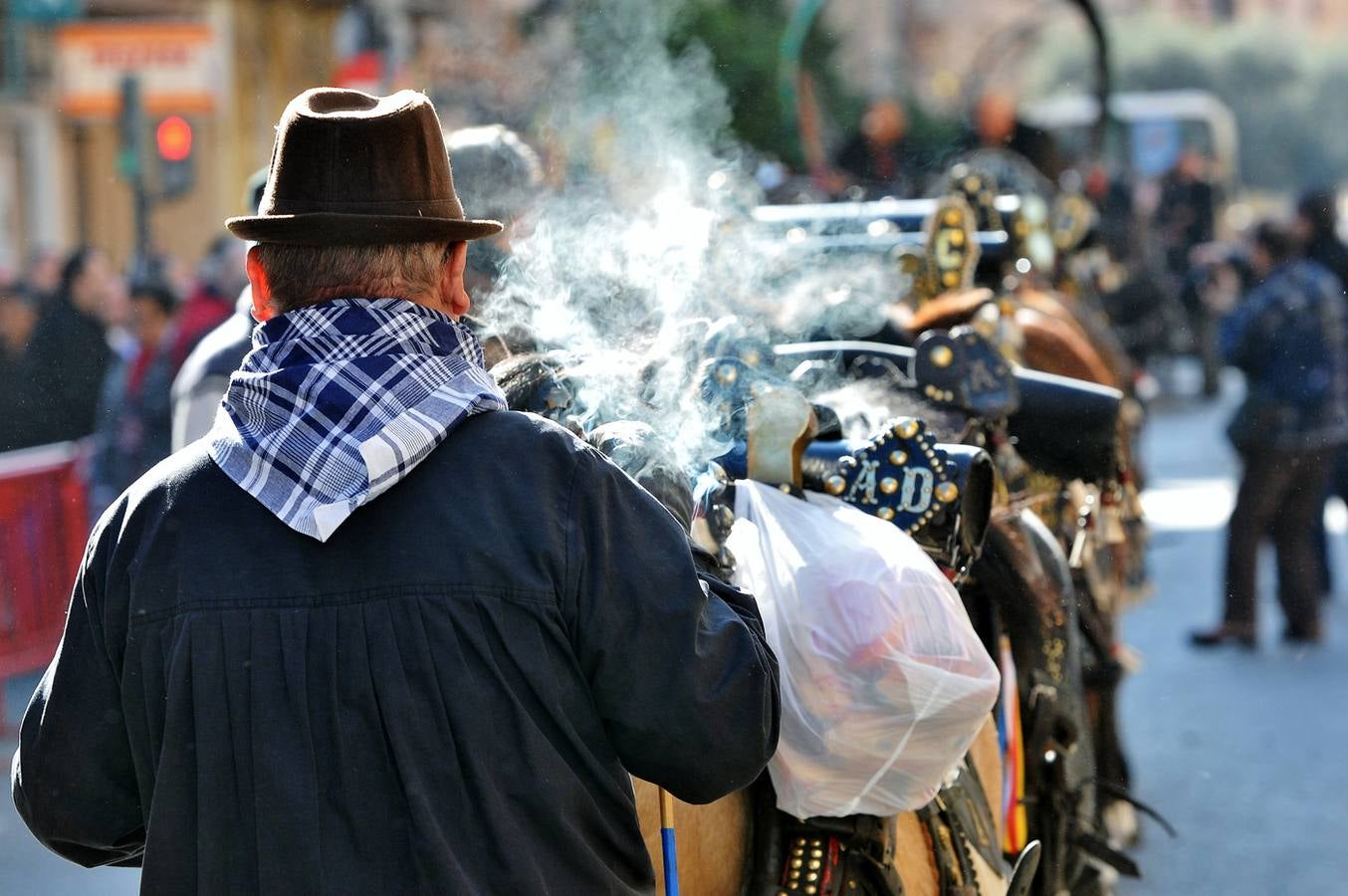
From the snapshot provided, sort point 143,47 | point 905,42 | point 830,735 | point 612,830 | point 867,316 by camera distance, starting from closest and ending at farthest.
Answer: point 612,830 → point 830,735 → point 867,316 → point 143,47 → point 905,42

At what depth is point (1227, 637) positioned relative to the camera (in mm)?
8484

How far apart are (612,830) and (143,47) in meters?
12.3

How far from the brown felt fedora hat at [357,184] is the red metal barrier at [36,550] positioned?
5.68 meters

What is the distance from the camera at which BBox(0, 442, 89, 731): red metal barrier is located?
7141 millimetres

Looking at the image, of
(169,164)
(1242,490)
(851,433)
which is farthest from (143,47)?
(851,433)

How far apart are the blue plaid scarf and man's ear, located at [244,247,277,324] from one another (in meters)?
0.05

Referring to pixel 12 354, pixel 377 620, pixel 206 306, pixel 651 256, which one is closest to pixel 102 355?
pixel 12 354

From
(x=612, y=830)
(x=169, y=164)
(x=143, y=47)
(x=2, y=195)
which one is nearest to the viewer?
(x=612, y=830)

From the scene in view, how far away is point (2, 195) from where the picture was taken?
1777cm

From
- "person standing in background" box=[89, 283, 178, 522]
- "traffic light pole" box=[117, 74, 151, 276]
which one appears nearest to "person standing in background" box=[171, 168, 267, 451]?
"person standing in background" box=[89, 283, 178, 522]

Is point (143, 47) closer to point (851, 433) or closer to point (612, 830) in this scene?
point (851, 433)

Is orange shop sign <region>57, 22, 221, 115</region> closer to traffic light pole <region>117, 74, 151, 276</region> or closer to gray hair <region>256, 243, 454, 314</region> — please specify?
traffic light pole <region>117, 74, 151, 276</region>

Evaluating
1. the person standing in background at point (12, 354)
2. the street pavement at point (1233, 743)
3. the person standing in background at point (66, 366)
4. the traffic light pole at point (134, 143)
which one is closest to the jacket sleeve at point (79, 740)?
the street pavement at point (1233, 743)

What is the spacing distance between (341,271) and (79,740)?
0.59 m
